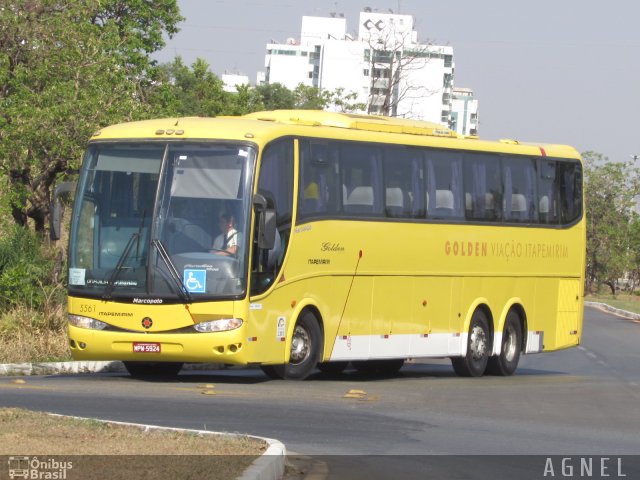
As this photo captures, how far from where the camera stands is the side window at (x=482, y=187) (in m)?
22.0

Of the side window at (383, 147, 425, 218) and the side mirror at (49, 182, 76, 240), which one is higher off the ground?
the side window at (383, 147, 425, 218)

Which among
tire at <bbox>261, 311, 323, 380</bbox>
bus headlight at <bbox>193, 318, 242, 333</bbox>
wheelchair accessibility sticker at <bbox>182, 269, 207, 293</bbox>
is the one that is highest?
wheelchair accessibility sticker at <bbox>182, 269, 207, 293</bbox>

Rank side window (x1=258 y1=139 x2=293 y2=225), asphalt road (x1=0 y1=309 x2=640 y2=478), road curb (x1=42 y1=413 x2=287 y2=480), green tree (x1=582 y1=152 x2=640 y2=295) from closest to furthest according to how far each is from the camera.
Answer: road curb (x1=42 y1=413 x2=287 y2=480), asphalt road (x1=0 y1=309 x2=640 y2=478), side window (x1=258 y1=139 x2=293 y2=225), green tree (x1=582 y1=152 x2=640 y2=295)

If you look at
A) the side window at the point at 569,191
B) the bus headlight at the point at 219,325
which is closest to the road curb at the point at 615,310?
the side window at the point at 569,191

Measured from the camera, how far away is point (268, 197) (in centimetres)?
1752

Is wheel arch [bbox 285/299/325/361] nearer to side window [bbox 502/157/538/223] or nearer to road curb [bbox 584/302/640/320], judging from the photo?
side window [bbox 502/157/538/223]

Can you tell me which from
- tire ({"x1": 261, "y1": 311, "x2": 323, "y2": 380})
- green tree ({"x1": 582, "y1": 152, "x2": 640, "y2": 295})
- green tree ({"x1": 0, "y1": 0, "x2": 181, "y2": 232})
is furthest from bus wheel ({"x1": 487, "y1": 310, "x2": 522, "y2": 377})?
green tree ({"x1": 582, "y1": 152, "x2": 640, "y2": 295})

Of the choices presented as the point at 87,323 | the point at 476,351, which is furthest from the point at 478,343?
the point at 87,323

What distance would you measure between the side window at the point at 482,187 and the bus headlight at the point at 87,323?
7128mm

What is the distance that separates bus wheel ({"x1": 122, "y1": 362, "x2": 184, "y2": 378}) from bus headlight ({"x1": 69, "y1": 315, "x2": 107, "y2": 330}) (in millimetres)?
1616

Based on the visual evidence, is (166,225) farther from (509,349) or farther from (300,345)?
(509,349)

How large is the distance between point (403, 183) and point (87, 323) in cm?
566

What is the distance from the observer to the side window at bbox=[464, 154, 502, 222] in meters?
22.0

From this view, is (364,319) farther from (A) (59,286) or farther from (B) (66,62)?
(B) (66,62)
